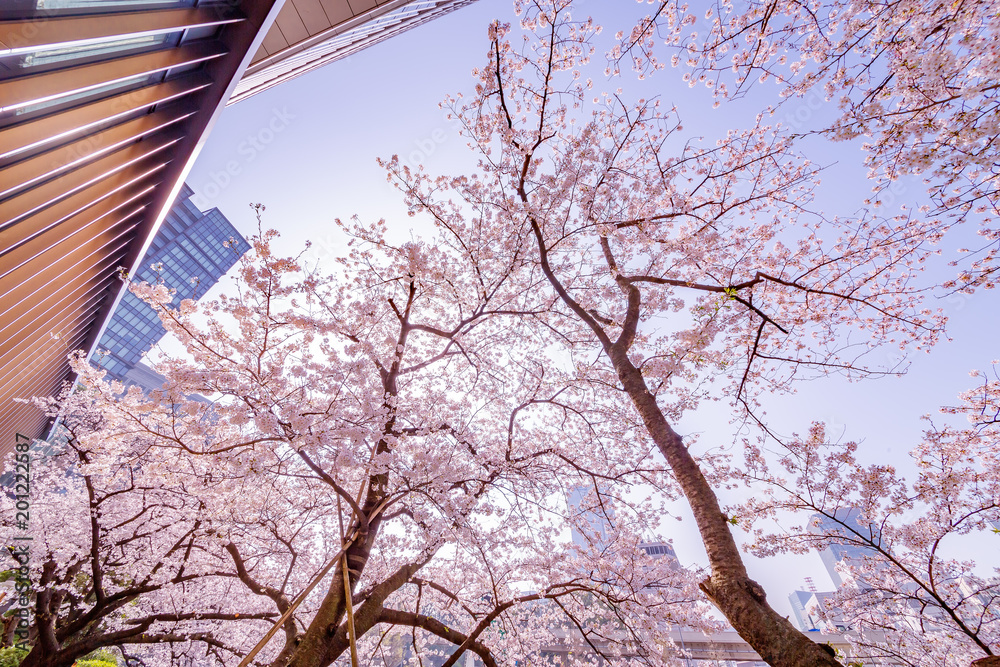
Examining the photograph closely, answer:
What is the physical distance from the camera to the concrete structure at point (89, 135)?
151 inches

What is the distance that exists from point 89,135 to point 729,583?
30.2 feet

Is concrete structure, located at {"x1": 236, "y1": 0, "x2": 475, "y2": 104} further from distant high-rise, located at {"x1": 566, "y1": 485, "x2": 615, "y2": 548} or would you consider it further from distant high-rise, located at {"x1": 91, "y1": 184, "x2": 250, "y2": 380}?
distant high-rise, located at {"x1": 91, "y1": 184, "x2": 250, "y2": 380}

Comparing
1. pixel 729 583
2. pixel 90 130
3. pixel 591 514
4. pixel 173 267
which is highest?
pixel 173 267

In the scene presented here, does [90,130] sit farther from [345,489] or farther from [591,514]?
[591,514]

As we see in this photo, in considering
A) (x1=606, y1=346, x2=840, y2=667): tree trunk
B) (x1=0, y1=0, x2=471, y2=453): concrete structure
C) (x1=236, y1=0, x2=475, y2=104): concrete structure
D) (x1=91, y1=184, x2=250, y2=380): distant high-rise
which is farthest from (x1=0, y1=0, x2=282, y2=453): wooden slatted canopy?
(x1=91, y1=184, x2=250, y2=380): distant high-rise

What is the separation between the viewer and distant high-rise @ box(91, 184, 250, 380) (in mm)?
60625

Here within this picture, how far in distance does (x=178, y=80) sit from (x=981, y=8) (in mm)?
9892

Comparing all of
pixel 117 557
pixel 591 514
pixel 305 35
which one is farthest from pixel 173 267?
pixel 591 514

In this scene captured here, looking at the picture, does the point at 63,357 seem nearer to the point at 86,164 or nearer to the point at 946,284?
the point at 86,164

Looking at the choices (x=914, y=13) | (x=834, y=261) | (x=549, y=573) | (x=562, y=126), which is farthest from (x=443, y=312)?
(x=914, y=13)

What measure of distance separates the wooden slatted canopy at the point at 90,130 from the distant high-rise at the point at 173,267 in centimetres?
5736

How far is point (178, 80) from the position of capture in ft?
19.8

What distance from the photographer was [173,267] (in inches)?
2702

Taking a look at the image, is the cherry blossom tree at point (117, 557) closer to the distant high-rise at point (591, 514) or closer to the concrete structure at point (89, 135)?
the concrete structure at point (89, 135)
